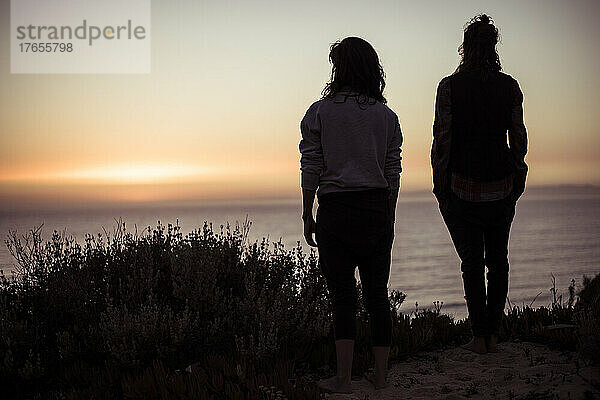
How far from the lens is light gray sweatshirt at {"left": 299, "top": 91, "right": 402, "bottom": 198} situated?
15.1 ft

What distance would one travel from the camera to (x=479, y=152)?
541 centimetres

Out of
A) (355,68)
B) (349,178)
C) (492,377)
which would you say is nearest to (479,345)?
(492,377)

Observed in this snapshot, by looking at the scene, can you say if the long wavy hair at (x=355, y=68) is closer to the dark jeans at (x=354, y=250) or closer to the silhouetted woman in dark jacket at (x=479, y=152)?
the dark jeans at (x=354, y=250)

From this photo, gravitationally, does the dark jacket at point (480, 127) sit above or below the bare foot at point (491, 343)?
above

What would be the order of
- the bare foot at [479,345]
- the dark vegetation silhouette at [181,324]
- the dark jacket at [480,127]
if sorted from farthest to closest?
the bare foot at [479,345] < the dark jacket at [480,127] < the dark vegetation silhouette at [181,324]

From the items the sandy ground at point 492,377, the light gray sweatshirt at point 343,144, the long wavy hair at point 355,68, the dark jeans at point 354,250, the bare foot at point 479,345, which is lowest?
the sandy ground at point 492,377

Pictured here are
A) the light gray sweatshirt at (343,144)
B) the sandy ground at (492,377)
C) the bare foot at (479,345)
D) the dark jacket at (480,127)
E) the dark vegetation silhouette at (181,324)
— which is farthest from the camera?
the bare foot at (479,345)

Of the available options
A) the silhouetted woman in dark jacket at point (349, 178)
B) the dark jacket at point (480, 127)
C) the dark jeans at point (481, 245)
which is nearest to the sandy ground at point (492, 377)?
the dark jeans at point (481, 245)

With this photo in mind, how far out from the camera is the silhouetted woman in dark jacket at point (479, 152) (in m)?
5.40

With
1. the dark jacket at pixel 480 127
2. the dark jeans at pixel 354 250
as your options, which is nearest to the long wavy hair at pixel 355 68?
the dark jeans at pixel 354 250

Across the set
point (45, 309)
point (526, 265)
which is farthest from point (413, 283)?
point (45, 309)

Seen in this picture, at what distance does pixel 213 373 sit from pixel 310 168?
181 cm

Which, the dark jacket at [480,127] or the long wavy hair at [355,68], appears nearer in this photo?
the long wavy hair at [355,68]

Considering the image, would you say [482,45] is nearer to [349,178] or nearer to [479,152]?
[479,152]
